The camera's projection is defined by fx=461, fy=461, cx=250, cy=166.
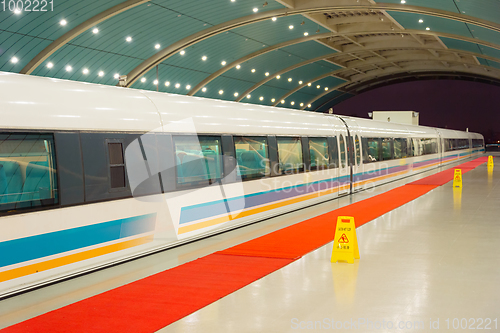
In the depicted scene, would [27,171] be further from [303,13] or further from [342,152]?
[303,13]

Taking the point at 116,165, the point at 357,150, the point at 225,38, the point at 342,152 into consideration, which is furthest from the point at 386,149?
the point at 116,165

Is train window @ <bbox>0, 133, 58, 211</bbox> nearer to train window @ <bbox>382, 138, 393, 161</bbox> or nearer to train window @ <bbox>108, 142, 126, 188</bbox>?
train window @ <bbox>108, 142, 126, 188</bbox>

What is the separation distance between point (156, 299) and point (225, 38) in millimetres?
23655

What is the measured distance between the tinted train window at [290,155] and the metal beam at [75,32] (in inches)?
427

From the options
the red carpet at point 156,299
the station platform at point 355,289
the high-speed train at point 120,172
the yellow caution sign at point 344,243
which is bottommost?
the station platform at point 355,289

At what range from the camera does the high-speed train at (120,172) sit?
17.6ft

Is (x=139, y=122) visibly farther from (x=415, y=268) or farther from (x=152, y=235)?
(x=415, y=268)

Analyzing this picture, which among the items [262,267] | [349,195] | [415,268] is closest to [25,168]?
[262,267]

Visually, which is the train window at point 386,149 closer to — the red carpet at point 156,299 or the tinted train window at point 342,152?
the tinted train window at point 342,152

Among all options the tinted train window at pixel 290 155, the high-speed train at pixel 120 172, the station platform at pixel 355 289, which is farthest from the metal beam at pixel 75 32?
the station platform at pixel 355 289

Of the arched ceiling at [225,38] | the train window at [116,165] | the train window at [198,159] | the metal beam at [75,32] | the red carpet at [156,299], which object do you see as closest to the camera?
the red carpet at [156,299]

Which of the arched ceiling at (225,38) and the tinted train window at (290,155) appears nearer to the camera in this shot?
the tinted train window at (290,155)

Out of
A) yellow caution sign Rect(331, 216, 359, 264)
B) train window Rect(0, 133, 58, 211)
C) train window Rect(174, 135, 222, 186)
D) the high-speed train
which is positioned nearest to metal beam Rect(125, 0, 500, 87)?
the high-speed train

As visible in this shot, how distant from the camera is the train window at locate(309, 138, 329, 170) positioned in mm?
12641
